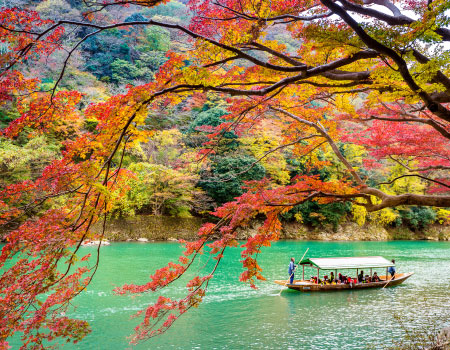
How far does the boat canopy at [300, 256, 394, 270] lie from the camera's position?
35.3ft

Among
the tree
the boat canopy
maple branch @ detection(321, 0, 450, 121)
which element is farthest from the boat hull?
maple branch @ detection(321, 0, 450, 121)

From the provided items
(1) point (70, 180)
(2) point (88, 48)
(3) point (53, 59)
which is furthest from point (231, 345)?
(2) point (88, 48)

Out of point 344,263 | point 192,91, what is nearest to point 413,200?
point 192,91

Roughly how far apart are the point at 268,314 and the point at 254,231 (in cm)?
1476

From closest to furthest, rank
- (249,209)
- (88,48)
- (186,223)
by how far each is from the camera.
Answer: (249,209)
(186,223)
(88,48)

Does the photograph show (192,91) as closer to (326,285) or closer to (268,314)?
(268,314)

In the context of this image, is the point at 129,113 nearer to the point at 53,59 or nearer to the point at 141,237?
the point at 141,237

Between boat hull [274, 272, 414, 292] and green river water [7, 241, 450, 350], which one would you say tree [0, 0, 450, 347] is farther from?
boat hull [274, 272, 414, 292]

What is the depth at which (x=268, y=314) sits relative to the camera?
8094mm

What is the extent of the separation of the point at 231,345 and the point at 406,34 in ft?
19.1

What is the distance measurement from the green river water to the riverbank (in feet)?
23.4

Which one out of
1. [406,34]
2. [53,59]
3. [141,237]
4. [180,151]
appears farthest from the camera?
[53,59]

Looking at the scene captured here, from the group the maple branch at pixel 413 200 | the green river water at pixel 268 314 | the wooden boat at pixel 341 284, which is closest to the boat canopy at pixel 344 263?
the wooden boat at pixel 341 284

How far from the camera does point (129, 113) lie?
3.07 meters
